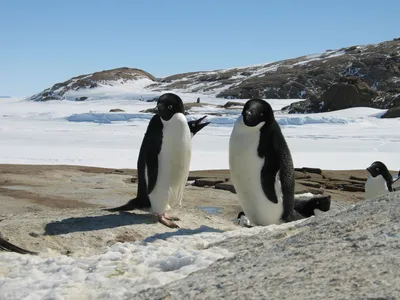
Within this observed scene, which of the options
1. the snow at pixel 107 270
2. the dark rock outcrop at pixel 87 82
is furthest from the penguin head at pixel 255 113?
the dark rock outcrop at pixel 87 82

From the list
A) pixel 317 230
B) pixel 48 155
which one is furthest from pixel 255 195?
pixel 48 155

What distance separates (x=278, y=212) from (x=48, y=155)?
11152 millimetres

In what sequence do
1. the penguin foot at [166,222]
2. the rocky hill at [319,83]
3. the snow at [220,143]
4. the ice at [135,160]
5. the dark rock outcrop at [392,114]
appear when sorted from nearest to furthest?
the ice at [135,160] → the penguin foot at [166,222] → the snow at [220,143] → the dark rock outcrop at [392,114] → the rocky hill at [319,83]

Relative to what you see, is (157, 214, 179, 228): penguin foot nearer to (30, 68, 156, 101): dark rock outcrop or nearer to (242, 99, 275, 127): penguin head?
(242, 99, 275, 127): penguin head

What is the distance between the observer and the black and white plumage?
18.0ft

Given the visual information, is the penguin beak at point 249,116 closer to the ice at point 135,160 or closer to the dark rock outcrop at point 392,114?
the ice at point 135,160

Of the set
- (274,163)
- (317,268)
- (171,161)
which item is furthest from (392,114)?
(317,268)

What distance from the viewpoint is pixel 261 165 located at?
18.1 feet

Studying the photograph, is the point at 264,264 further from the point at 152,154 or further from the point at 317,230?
the point at 152,154

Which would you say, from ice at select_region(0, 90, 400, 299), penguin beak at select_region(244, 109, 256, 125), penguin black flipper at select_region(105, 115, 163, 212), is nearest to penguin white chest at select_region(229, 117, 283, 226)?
penguin beak at select_region(244, 109, 256, 125)

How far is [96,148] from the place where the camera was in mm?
17844

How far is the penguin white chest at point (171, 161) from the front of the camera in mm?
5738

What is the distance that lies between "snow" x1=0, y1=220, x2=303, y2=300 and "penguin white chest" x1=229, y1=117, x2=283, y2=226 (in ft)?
5.22

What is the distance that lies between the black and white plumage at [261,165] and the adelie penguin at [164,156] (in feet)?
1.73
